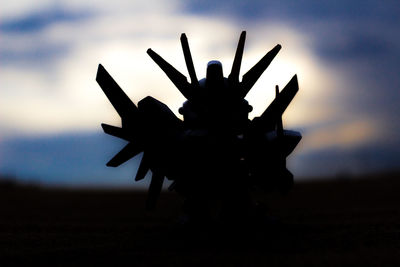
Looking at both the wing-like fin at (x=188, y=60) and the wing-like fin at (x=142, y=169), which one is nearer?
the wing-like fin at (x=188, y=60)

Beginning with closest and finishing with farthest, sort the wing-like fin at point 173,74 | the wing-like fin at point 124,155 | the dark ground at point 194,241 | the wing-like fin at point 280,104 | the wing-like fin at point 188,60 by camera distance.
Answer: the dark ground at point 194,241, the wing-like fin at point 280,104, the wing-like fin at point 188,60, the wing-like fin at point 173,74, the wing-like fin at point 124,155

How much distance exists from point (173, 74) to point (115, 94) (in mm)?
1291

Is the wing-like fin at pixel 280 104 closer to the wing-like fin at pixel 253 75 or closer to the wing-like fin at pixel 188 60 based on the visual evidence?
the wing-like fin at pixel 253 75

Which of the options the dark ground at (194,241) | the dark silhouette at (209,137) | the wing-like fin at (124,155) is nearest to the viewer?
the dark ground at (194,241)

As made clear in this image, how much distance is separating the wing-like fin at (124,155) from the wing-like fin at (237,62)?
243 centimetres

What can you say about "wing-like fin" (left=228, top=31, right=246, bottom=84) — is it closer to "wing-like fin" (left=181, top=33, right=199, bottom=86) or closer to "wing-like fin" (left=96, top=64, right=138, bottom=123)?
"wing-like fin" (left=181, top=33, right=199, bottom=86)

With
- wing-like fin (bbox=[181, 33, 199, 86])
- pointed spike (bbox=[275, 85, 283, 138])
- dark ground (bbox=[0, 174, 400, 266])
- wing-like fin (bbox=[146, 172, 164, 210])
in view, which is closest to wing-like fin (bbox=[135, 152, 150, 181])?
wing-like fin (bbox=[146, 172, 164, 210])

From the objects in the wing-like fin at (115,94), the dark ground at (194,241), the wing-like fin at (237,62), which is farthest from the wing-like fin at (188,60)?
the dark ground at (194,241)

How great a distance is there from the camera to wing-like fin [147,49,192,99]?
1215 centimetres

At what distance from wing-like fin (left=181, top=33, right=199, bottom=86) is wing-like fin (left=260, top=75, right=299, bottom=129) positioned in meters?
1.59

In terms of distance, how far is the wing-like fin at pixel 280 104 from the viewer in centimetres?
1177

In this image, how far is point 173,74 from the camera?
40.1 feet

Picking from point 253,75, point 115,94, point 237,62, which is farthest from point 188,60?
point 115,94

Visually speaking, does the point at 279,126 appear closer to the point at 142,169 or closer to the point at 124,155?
the point at 142,169
